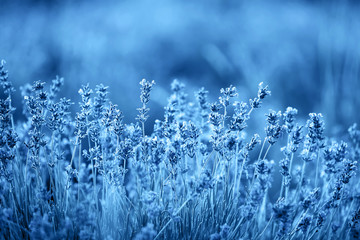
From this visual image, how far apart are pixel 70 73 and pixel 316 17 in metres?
4.51

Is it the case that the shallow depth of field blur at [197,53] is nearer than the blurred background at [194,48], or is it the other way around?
the shallow depth of field blur at [197,53]

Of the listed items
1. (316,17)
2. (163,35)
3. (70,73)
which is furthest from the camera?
(316,17)

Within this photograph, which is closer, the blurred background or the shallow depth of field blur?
the shallow depth of field blur

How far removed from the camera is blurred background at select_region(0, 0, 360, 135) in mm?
4902

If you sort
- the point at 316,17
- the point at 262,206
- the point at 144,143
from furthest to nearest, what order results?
the point at 316,17 → the point at 262,206 → the point at 144,143

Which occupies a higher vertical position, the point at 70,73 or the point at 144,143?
the point at 70,73

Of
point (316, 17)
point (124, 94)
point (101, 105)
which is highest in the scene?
point (316, 17)

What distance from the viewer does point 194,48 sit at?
609 centimetres

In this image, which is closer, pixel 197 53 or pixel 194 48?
pixel 197 53

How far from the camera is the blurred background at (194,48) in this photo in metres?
4.90

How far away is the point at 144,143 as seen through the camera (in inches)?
66.7

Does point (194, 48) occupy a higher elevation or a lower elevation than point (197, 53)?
higher

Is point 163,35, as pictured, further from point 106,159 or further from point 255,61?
point 106,159

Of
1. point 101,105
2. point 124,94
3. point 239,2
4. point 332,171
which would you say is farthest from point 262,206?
point 239,2
